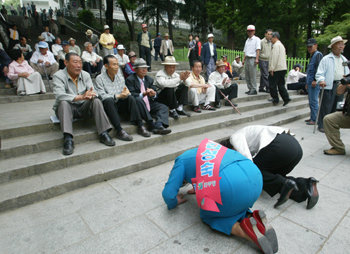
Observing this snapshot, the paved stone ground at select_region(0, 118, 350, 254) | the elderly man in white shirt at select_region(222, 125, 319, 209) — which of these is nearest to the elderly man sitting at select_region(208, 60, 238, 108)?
the paved stone ground at select_region(0, 118, 350, 254)

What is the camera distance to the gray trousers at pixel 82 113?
11.8 feet

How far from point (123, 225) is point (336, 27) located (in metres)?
15.3

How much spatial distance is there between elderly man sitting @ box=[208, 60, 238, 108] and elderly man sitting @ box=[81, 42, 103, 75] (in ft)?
13.4

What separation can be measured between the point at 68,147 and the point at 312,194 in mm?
3249

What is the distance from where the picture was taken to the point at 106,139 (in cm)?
384

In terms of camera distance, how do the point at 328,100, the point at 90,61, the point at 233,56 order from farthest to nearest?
1. the point at 233,56
2. the point at 90,61
3. the point at 328,100

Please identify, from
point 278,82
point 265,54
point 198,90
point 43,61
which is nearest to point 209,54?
point 265,54

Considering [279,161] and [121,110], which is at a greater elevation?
[121,110]

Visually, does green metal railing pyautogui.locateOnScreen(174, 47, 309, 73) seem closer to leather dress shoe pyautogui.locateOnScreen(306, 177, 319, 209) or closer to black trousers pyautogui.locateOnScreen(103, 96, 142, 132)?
black trousers pyautogui.locateOnScreen(103, 96, 142, 132)

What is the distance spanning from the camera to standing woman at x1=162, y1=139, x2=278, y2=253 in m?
1.90

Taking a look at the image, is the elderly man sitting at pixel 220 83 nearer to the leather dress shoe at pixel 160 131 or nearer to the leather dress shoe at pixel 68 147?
the leather dress shoe at pixel 160 131

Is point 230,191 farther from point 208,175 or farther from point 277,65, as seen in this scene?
point 277,65

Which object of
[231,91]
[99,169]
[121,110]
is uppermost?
[231,91]

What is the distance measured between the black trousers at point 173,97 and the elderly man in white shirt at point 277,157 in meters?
2.64
